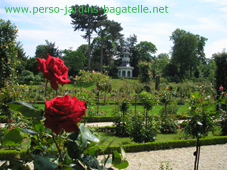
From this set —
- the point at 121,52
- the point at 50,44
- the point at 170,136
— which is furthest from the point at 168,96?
the point at 121,52

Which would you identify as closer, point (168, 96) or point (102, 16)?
point (168, 96)

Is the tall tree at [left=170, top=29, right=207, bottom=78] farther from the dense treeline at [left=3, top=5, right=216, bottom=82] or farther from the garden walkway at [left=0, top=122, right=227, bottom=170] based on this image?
the garden walkway at [left=0, top=122, right=227, bottom=170]

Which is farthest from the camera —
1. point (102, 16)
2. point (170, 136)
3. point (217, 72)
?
point (102, 16)

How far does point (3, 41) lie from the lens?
8.91 metres

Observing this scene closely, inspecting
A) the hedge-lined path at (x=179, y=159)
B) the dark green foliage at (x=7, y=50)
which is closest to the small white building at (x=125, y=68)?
the dark green foliage at (x=7, y=50)

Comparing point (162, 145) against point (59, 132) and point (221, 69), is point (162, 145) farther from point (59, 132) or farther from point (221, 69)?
point (221, 69)

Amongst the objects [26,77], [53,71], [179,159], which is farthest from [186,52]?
[53,71]

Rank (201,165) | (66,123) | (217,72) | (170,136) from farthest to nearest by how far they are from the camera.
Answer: (217,72) < (170,136) < (201,165) < (66,123)

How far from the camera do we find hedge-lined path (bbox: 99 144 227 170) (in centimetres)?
478

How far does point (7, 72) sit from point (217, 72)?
13619mm

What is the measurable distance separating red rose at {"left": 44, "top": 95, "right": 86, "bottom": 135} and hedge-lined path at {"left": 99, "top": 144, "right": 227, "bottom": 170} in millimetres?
4344

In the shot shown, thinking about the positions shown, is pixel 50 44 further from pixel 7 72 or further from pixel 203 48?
pixel 203 48

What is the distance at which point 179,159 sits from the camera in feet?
17.4

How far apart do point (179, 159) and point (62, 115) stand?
A: 17.4 feet
